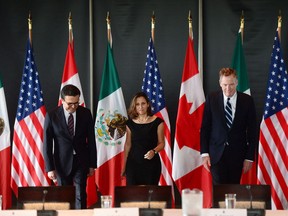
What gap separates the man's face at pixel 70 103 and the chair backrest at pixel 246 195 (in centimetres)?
193

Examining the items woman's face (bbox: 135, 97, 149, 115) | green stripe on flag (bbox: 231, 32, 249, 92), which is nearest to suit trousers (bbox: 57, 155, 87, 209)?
woman's face (bbox: 135, 97, 149, 115)

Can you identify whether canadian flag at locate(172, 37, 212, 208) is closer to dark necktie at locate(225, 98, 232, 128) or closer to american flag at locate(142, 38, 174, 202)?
american flag at locate(142, 38, 174, 202)

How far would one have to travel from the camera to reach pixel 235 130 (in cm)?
593

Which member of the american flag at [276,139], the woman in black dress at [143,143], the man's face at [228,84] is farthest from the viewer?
the american flag at [276,139]

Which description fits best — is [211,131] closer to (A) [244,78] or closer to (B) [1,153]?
(A) [244,78]

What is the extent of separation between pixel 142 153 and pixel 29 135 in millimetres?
1584

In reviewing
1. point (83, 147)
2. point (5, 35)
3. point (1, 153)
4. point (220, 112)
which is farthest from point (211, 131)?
point (5, 35)

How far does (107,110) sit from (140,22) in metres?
1.28

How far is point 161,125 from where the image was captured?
6152mm

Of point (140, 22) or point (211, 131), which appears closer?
point (211, 131)

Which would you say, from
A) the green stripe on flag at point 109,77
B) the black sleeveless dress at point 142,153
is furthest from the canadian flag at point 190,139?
the black sleeveless dress at point 142,153

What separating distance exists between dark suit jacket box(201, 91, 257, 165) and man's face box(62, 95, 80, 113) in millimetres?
1207

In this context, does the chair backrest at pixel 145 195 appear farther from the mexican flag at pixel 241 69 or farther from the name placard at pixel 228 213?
the mexican flag at pixel 241 69

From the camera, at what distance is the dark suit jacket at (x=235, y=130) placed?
233 inches
